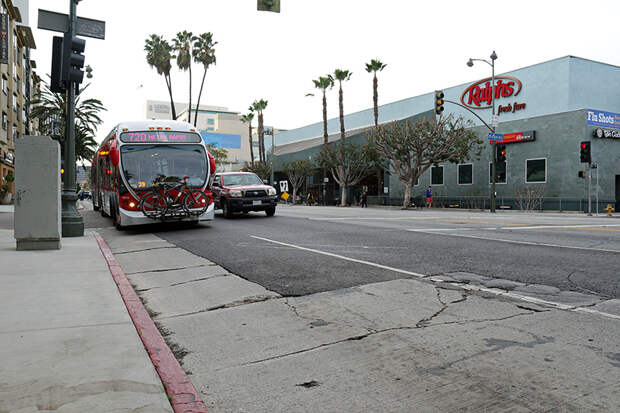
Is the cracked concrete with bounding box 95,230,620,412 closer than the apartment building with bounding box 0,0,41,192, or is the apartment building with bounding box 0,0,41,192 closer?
the cracked concrete with bounding box 95,230,620,412

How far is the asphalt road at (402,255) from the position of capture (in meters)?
6.61

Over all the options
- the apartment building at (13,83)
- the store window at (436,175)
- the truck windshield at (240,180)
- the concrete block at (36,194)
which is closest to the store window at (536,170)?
the store window at (436,175)

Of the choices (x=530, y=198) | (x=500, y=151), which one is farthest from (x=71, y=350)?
(x=530, y=198)

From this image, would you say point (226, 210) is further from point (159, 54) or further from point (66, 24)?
point (159, 54)

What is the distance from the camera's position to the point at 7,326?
4508 mm

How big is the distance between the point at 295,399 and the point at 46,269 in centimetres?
591

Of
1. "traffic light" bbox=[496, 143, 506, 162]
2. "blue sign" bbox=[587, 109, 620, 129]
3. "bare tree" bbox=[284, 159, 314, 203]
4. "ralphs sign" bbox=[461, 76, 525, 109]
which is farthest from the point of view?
"bare tree" bbox=[284, 159, 314, 203]

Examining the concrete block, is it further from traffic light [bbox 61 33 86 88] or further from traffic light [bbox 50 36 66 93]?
traffic light [bbox 50 36 66 93]

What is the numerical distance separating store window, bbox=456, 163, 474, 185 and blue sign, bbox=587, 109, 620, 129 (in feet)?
31.8

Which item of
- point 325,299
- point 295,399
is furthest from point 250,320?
point 295,399

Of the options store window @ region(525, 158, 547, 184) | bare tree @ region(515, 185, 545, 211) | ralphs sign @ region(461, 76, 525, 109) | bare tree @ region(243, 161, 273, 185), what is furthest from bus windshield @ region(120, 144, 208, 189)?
bare tree @ region(243, 161, 273, 185)

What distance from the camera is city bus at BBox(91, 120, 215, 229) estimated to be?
45.6 feet

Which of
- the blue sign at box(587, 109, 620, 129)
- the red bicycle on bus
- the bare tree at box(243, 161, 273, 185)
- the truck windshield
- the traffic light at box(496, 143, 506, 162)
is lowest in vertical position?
the red bicycle on bus

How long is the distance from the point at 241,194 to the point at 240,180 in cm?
138
